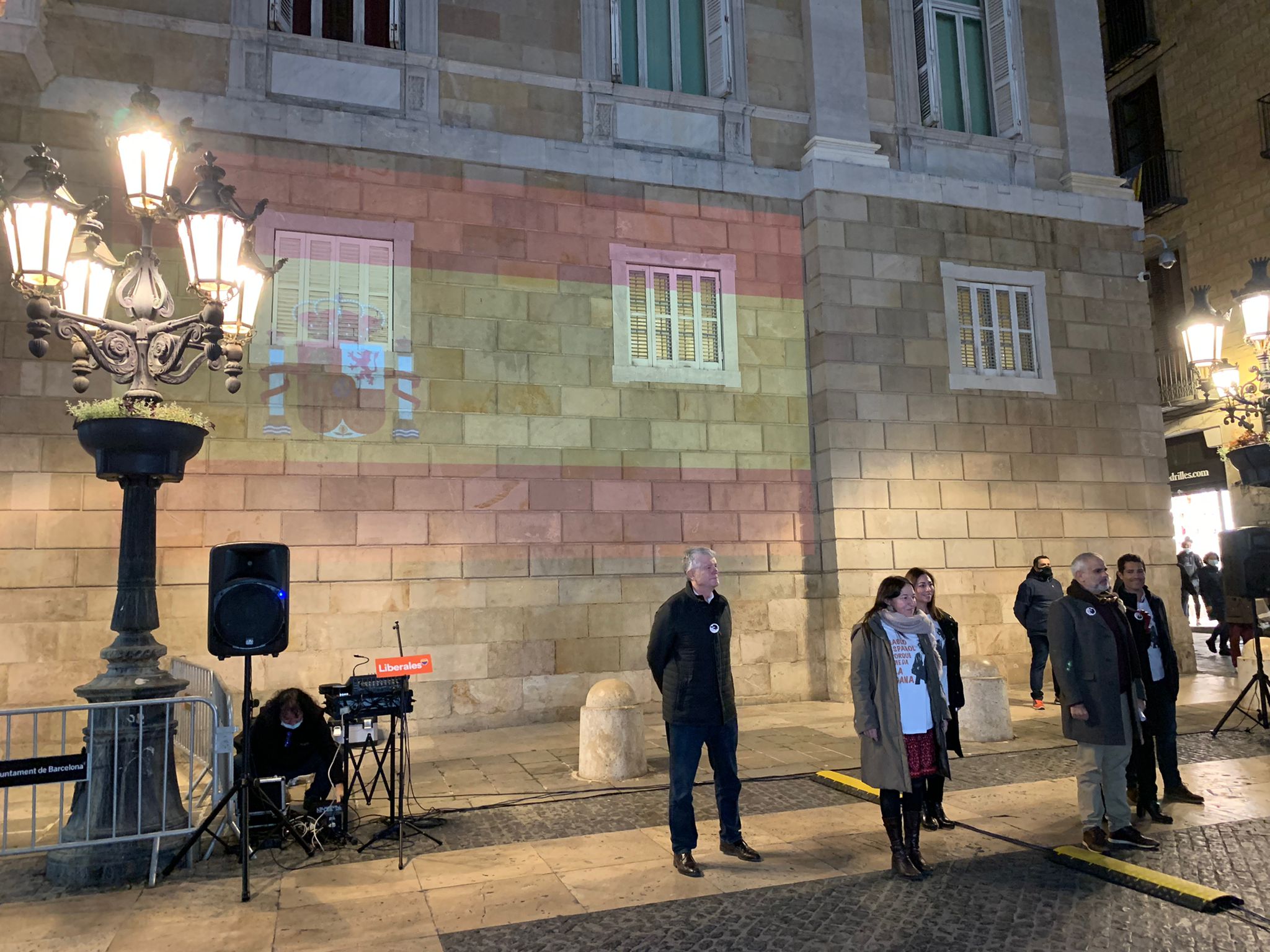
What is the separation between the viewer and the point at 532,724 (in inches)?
417

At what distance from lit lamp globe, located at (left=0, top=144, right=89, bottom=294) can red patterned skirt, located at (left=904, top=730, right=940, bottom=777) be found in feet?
20.2

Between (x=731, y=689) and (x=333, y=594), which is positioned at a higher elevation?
(x=333, y=594)

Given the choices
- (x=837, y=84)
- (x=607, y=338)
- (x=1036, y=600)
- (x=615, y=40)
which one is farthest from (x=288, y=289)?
(x=1036, y=600)

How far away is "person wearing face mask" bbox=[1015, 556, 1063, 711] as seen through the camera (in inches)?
423

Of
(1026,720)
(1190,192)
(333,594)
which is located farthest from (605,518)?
(1190,192)

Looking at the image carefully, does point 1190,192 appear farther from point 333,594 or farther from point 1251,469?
point 333,594

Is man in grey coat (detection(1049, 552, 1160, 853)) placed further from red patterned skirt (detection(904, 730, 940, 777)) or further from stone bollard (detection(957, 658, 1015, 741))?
stone bollard (detection(957, 658, 1015, 741))

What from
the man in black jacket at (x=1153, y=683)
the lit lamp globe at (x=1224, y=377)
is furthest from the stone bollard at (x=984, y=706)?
the lit lamp globe at (x=1224, y=377)

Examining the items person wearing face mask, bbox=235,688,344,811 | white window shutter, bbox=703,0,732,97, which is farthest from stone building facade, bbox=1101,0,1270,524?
person wearing face mask, bbox=235,688,344,811

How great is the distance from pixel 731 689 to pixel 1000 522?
8.13 meters

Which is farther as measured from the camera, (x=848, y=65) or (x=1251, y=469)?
(x=848, y=65)

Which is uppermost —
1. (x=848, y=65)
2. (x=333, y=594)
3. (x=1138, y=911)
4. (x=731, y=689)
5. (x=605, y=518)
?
(x=848, y=65)

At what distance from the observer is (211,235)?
6.07 meters

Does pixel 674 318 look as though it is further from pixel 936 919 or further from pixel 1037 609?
pixel 936 919
